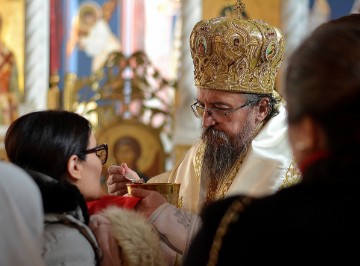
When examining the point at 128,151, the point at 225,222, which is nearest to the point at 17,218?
the point at 225,222

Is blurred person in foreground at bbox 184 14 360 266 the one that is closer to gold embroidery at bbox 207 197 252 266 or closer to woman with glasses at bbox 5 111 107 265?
gold embroidery at bbox 207 197 252 266

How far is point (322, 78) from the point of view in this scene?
64.5 inches

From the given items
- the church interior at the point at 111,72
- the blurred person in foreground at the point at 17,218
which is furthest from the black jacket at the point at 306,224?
the church interior at the point at 111,72

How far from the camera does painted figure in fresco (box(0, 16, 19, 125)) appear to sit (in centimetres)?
1171

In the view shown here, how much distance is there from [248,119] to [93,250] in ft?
4.53

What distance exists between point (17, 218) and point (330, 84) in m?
0.66

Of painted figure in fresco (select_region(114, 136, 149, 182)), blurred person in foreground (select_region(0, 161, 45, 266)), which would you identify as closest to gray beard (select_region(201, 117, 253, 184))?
blurred person in foreground (select_region(0, 161, 45, 266))

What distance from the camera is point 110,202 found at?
2.76 m

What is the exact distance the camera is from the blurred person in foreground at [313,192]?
1.57 metres

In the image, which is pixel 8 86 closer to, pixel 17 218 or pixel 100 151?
pixel 100 151

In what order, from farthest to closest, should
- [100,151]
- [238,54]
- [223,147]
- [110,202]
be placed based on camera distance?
[238,54] < [223,147] < [110,202] < [100,151]

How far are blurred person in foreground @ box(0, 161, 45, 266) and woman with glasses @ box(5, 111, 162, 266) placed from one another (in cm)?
35

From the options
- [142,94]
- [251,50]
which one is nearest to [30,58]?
[142,94]

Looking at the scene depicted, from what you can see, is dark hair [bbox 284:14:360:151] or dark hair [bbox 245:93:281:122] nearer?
dark hair [bbox 284:14:360:151]
